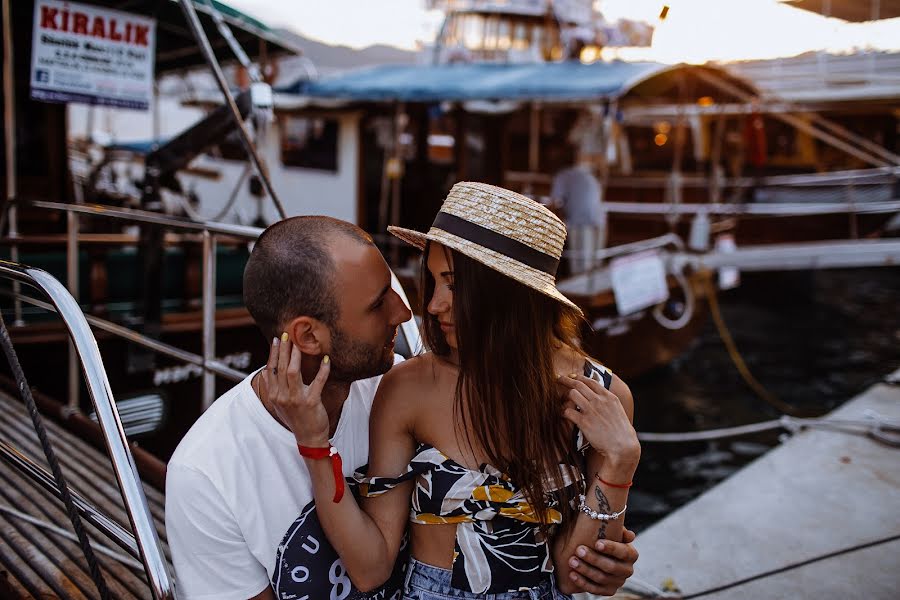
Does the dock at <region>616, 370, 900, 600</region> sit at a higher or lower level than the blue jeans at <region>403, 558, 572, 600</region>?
lower

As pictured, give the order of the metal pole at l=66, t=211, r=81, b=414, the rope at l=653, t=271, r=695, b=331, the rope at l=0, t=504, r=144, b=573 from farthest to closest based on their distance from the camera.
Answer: the rope at l=653, t=271, r=695, b=331
the metal pole at l=66, t=211, r=81, b=414
the rope at l=0, t=504, r=144, b=573

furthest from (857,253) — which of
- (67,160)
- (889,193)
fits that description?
(67,160)

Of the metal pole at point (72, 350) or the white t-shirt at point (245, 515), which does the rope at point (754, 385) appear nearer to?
the metal pole at point (72, 350)

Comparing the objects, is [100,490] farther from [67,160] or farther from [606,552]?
[67,160]

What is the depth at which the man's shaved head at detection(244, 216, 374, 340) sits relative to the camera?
1691mm

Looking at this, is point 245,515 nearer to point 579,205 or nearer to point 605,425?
point 605,425

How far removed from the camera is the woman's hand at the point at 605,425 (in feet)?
5.21

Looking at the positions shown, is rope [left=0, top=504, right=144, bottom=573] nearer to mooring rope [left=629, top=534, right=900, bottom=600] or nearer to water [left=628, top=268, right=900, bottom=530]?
mooring rope [left=629, top=534, right=900, bottom=600]

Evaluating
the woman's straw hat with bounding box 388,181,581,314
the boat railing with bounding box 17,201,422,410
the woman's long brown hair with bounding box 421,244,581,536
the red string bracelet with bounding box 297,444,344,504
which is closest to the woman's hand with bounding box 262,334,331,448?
the red string bracelet with bounding box 297,444,344,504

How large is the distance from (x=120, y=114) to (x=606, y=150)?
24766 millimetres

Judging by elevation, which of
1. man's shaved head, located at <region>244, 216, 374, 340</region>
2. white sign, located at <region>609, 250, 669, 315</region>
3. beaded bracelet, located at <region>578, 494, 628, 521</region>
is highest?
man's shaved head, located at <region>244, 216, 374, 340</region>

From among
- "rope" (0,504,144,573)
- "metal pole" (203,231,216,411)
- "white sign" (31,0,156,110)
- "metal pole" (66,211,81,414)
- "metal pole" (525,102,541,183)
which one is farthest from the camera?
"metal pole" (525,102,541,183)

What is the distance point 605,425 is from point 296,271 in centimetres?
78

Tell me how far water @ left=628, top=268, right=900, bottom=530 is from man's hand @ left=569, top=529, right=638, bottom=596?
16.2ft
